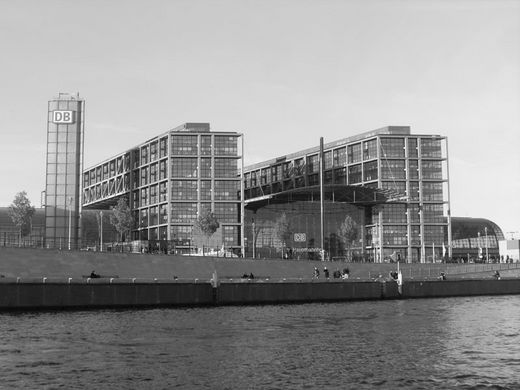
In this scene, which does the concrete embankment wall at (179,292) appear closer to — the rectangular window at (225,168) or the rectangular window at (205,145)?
the rectangular window at (225,168)

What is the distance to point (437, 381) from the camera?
3088 cm

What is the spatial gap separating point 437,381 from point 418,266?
382 ft

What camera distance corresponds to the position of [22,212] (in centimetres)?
14500

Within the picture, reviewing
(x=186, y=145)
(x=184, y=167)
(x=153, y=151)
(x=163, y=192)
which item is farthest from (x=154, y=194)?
(x=186, y=145)

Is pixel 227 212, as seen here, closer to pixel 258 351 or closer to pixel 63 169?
pixel 63 169

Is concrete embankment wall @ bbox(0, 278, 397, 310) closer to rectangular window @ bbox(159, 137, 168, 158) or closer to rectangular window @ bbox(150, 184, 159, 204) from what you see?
rectangular window @ bbox(159, 137, 168, 158)

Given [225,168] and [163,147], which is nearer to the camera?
[225,168]

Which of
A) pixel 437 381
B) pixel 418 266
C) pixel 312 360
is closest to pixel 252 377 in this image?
pixel 312 360

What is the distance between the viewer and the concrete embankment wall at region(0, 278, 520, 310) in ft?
233

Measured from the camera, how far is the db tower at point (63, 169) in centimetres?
16875

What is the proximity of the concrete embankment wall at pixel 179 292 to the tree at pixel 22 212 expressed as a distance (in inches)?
2754

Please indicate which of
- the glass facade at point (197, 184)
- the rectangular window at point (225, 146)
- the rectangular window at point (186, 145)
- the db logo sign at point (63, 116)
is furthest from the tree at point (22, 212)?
the rectangular window at point (225, 146)

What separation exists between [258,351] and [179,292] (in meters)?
40.1

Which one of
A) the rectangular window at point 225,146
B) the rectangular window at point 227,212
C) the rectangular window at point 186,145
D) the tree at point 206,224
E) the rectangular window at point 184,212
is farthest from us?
the rectangular window at point 225,146
